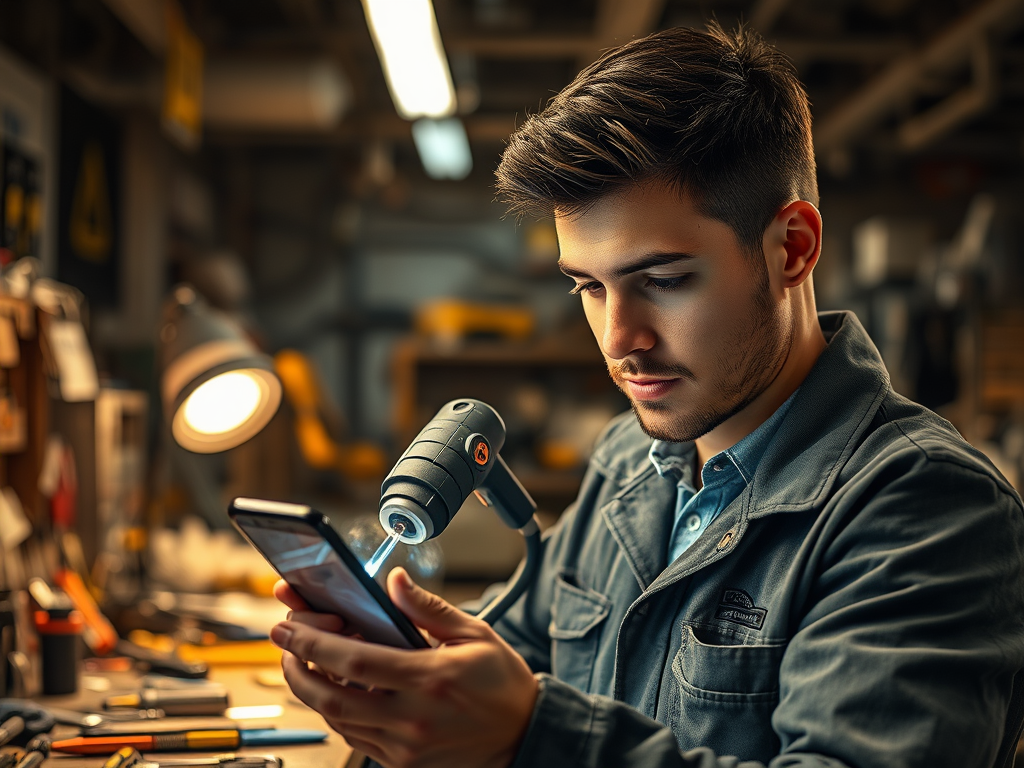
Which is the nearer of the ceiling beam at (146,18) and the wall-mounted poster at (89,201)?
the ceiling beam at (146,18)

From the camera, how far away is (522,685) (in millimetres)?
780

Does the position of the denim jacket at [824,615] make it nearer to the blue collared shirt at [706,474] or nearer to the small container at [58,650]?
the blue collared shirt at [706,474]

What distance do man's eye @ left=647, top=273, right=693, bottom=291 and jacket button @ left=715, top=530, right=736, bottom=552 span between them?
271 millimetres

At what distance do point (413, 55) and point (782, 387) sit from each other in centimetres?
215

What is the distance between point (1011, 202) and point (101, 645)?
4101 millimetres

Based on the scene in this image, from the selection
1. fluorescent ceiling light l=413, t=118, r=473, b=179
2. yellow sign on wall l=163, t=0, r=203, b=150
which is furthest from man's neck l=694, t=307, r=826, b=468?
fluorescent ceiling light l=413, t=118, r=473, b=179

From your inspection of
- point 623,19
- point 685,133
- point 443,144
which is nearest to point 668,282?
point 685,133

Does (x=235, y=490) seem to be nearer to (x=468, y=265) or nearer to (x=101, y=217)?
(x=101, y=217)

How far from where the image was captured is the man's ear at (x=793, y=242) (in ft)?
3.42

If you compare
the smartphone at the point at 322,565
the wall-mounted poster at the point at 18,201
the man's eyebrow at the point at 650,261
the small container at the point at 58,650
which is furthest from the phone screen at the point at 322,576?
the wall-mounted poster at the point at 18,201

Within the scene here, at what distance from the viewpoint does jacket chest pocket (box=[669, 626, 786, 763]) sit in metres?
0.92

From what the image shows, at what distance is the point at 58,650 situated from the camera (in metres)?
1.42

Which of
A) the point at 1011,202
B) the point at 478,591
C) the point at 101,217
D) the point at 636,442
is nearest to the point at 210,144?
the point at 101,217

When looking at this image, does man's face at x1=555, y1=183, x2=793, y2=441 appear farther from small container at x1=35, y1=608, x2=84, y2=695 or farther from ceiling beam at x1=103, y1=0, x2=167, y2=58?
ceiling beam at x1=103, y1=0, x2=167, y2=58
